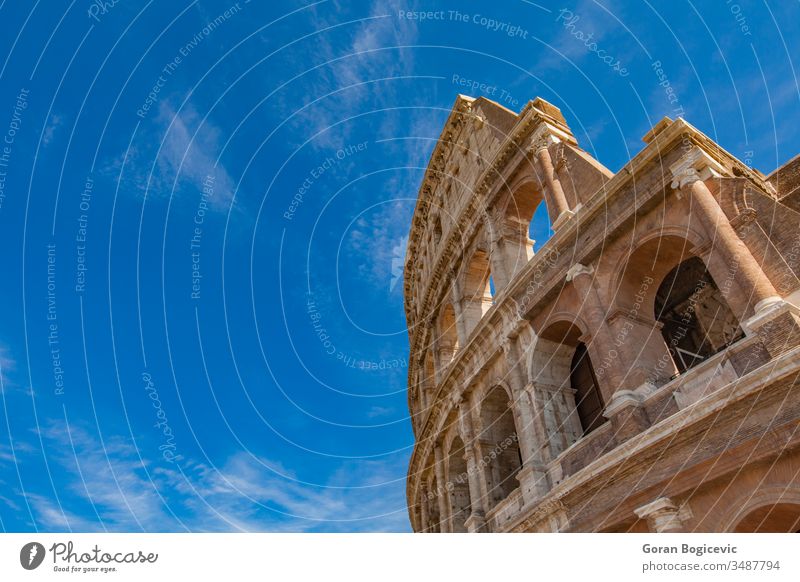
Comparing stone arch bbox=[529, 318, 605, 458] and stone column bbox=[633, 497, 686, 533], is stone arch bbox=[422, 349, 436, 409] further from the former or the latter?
stone column bbox=[633, 497, 686, 533]

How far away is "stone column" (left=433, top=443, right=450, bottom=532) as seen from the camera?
15.3 m

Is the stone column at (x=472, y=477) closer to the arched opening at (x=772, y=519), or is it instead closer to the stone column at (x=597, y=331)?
the stone column at (x=597, y=331)

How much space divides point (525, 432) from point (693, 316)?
580 centimetres

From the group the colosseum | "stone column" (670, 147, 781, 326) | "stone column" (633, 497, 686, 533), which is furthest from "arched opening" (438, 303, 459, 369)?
"stone column" (633, 497, 686, 533)

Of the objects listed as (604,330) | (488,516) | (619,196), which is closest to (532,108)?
(619,196)

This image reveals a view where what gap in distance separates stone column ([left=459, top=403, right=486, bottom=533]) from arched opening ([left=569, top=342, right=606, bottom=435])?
307 centimetres

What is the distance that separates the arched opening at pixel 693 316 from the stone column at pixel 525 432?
3.68 metres

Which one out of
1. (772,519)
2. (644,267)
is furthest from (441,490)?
(772,519)

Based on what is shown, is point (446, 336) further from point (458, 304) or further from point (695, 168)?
point (695, 168)

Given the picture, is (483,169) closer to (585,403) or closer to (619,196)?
(619,196)

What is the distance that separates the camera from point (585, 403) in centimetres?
1139

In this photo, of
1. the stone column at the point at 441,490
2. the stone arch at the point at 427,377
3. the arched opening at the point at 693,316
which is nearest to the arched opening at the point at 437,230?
the stone arch at the point at 427,377

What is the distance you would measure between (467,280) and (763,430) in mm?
11186

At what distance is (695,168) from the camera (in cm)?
920
